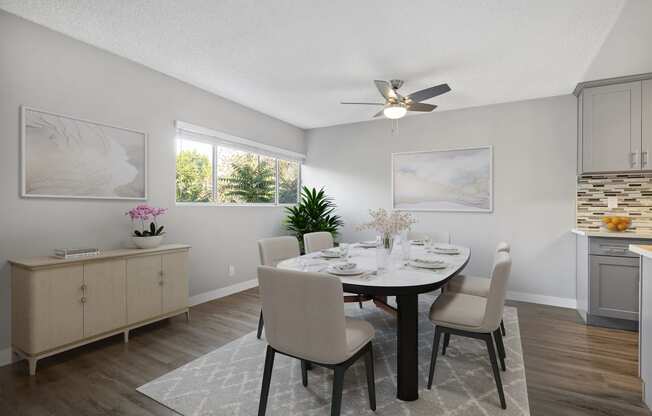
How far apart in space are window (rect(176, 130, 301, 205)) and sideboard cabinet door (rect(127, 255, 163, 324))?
99 cm

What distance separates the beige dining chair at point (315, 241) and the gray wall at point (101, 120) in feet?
4.47

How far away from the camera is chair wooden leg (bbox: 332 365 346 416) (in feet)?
5.12

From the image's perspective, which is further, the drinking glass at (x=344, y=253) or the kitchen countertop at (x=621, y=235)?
the kitchen countertop at (x=621, y=235)

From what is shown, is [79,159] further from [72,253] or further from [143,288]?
[143,288]

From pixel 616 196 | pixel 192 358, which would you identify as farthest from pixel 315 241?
pixel 616 196

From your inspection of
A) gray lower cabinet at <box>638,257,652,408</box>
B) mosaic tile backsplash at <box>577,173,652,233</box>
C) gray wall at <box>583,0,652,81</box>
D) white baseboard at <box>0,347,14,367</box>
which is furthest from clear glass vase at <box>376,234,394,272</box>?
mosaic tile backsplash at <box>577,173,652,233</box>

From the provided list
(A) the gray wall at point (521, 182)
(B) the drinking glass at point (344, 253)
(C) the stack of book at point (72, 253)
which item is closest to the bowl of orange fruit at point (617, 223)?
(A) the gray wall at point (521, 182)

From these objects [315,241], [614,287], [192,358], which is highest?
[315,241]

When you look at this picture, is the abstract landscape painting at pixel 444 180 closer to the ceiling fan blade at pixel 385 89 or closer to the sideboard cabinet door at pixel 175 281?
the ceiling fan blade at pixel 385 89

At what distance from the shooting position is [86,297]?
2.50 m

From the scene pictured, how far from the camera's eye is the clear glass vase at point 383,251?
225 centimetres

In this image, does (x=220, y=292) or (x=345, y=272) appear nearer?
(x=345, y=272)

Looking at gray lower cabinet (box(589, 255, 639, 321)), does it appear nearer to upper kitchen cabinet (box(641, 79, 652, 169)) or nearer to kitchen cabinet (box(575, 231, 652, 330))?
kitchen cabinet (box(575, 231, 652, 330))

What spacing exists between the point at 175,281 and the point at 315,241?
144cm
